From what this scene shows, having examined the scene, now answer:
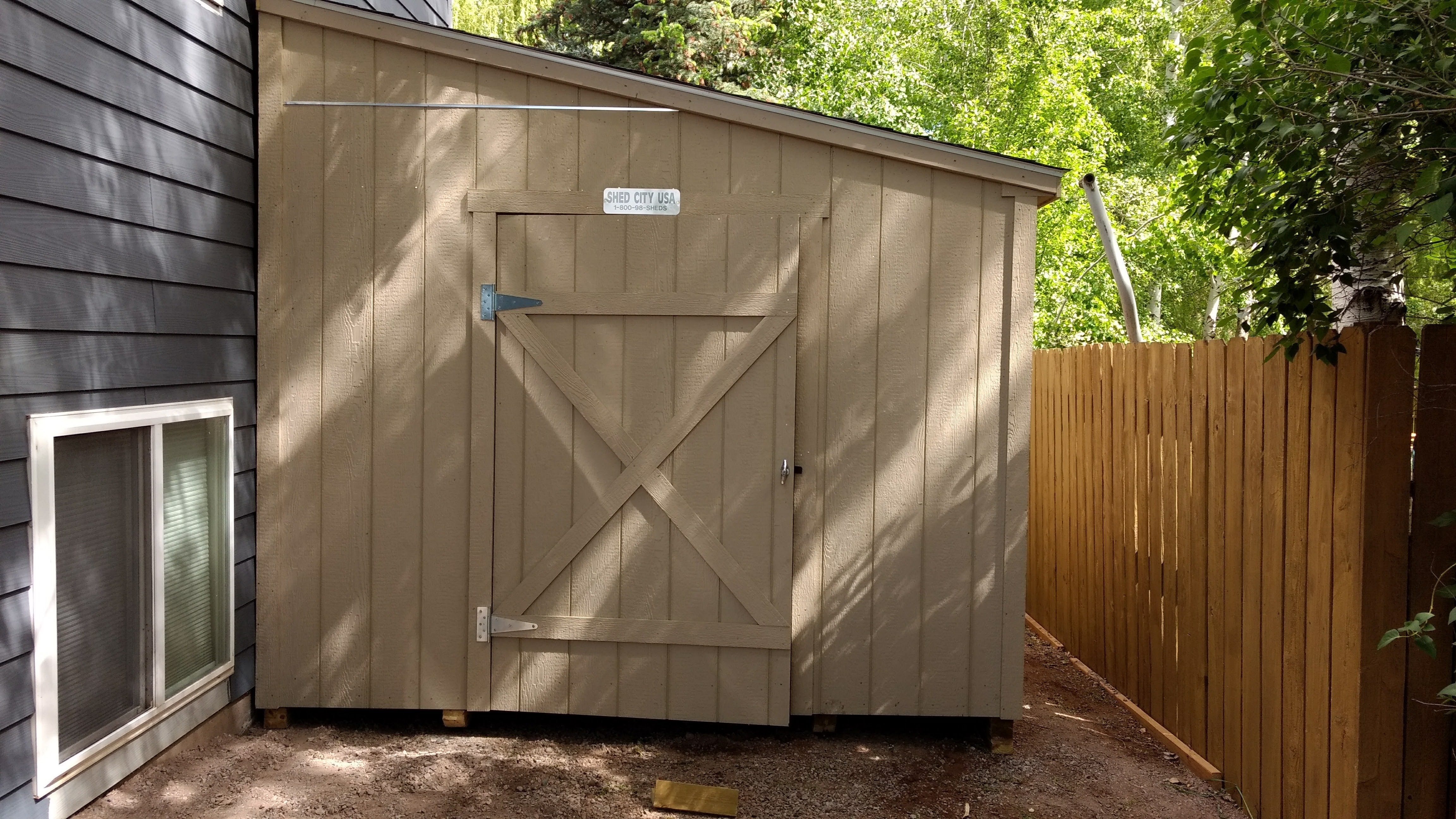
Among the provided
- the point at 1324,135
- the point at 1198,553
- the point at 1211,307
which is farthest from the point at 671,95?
the point at 1211,307

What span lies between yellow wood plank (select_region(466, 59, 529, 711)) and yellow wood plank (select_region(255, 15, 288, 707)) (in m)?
0.79

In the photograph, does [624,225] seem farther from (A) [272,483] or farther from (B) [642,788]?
(B) [642,788]

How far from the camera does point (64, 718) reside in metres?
3.32

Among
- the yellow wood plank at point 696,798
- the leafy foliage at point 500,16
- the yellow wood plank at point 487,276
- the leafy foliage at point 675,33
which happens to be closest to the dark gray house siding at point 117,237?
the yellow wood plank at point 487,276

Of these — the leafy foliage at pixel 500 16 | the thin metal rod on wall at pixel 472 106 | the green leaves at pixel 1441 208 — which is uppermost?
the leafy foliage at pixel 500 16

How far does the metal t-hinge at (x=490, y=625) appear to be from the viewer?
175 inches

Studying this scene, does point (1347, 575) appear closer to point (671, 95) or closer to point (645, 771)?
point (645, 771)

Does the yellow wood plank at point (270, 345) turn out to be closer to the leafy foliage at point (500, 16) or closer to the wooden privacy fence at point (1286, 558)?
the wooden privacy fence at point (1286, 558)

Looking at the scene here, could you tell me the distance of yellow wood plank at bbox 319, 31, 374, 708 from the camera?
4.44 metres

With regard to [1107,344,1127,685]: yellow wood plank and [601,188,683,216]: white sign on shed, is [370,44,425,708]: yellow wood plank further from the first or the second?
[1107,344,1127,685]: yellow wood plank

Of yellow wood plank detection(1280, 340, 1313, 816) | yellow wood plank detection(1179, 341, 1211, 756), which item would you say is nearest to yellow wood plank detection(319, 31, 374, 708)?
yellow wood plank detection(1179, 341, 1211, 756)

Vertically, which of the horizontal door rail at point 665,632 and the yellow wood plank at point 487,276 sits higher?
the yellow wood plank at point 487,276

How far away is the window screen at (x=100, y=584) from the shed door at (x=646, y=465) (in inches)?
51.6

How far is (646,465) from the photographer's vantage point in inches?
175
